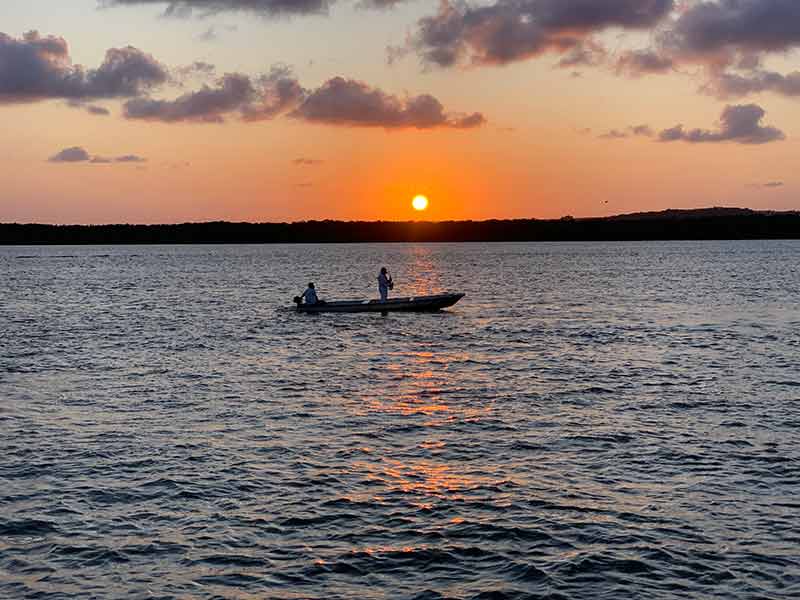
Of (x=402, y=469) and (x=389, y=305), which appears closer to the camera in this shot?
(x=402, y=469)

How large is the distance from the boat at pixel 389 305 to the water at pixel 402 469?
11.4 metres

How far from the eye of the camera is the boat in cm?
5347

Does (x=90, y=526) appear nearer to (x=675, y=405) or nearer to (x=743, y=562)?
(x=743, y=562)

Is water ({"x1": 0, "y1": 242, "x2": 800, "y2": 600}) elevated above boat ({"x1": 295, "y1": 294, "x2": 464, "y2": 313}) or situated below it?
below

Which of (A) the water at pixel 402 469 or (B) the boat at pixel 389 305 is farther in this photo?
(B) the boat at pixel 389 305

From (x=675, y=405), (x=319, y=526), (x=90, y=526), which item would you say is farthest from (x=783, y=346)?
(x=90, y=526)

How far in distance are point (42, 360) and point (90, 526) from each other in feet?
77.7

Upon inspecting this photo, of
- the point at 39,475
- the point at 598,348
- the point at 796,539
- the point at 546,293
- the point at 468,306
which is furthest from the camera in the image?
the point at 546,293

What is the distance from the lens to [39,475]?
18.8 m

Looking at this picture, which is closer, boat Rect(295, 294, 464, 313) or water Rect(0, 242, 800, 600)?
water Rect(0, 242, 800, 600)

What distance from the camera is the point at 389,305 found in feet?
175

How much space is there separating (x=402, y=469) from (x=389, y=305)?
3437cm

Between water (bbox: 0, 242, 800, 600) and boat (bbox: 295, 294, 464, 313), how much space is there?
11.4 metres

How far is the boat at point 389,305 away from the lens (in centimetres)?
5347
